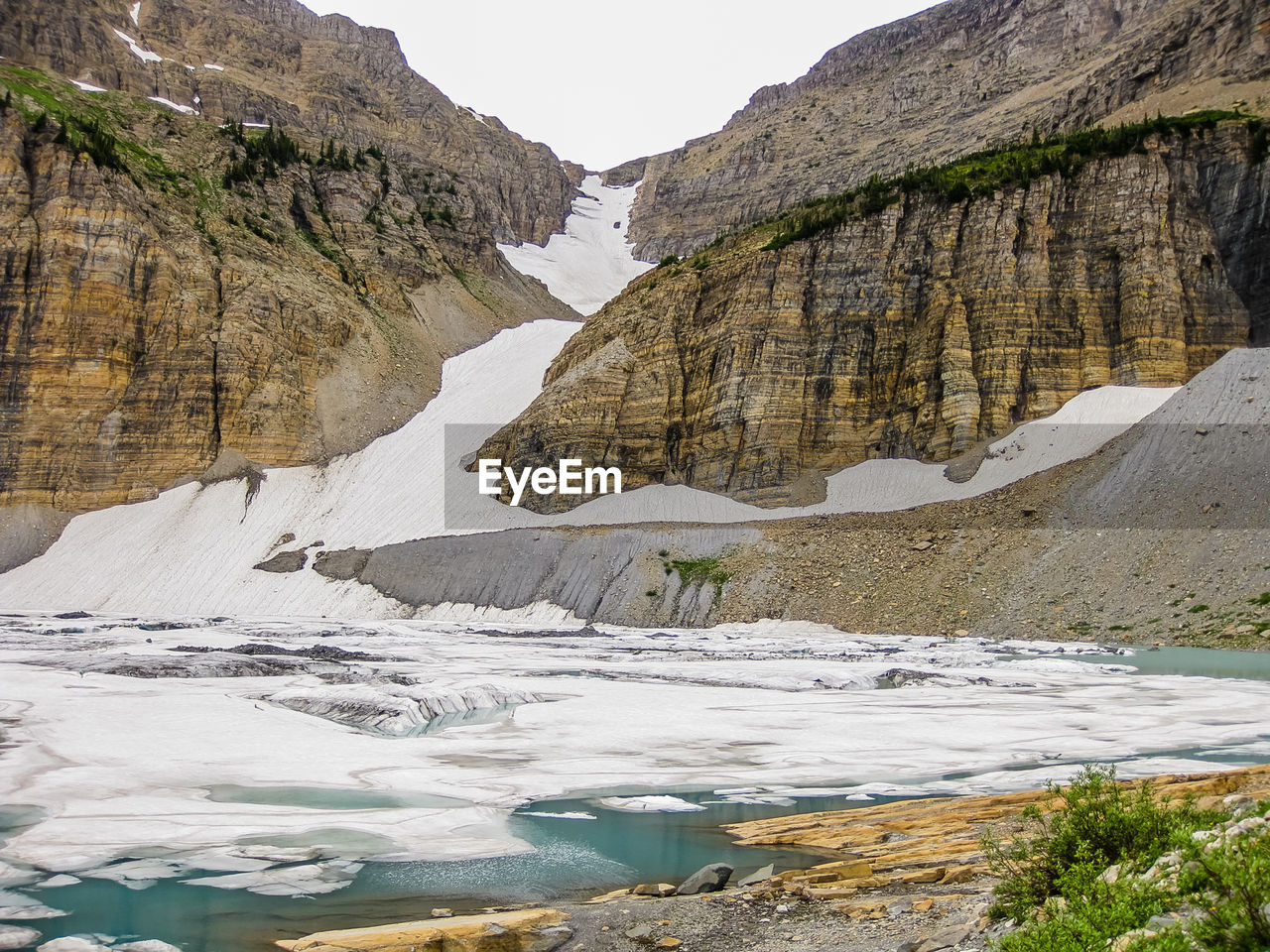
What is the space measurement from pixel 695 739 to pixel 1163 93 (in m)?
76.6

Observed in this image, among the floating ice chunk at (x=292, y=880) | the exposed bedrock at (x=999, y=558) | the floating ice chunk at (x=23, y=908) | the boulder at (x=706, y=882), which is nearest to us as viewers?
the floating ice chunk at (x=23, y=908)

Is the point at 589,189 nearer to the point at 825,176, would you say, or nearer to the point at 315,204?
the point at 825,176

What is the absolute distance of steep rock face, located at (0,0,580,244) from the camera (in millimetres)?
97312

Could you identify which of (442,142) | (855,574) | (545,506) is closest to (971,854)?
(855,574)

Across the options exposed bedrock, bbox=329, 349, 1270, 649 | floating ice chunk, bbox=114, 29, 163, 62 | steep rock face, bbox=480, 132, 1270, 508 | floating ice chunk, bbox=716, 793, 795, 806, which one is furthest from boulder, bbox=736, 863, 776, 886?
floating ice chunk, bbox=114, 29, 163, 62

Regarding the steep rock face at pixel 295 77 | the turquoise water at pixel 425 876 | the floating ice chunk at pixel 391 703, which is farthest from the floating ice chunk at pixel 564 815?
the steep rock face at pixel 295 77

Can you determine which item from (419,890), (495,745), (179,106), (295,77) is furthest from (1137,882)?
(295,77)

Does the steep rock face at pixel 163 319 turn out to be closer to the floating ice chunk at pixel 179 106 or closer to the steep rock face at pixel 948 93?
the floating ice chunk at pixel 179 106

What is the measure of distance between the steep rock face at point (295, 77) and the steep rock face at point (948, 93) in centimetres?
2290

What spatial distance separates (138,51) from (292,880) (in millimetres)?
126860

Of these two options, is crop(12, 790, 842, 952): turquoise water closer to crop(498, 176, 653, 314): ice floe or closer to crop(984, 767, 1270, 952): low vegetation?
crop(984, 767, 1270, 952): low vegetation

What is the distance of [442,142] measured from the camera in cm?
14250

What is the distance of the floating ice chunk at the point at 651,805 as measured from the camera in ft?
38.6

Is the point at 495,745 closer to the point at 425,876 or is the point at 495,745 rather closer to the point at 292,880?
the point at 425,876
